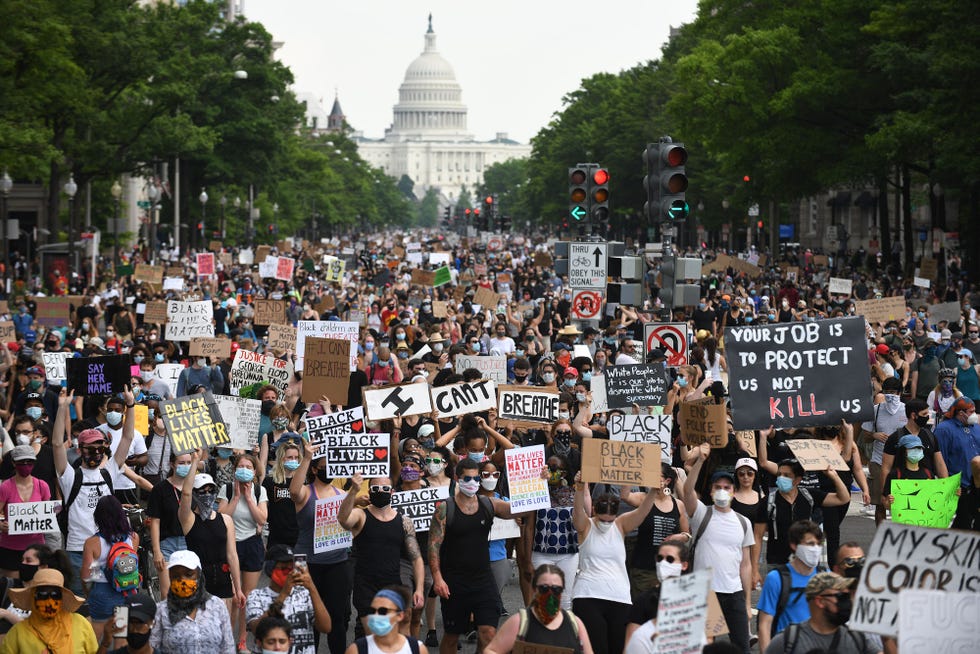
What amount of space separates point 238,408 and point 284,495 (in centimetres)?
233

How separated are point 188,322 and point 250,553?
40.5ft

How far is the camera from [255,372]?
1928 centimetres

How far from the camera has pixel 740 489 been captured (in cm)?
1227

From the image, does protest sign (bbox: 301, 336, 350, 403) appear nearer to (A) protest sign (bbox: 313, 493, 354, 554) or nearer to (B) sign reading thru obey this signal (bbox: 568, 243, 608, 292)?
(A) protest sign (bbox: 313, 493, 354, 554)

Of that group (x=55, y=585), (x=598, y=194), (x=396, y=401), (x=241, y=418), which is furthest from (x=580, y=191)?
(x=55, y=585)

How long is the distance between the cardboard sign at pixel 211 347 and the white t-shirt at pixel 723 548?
11.1 meters

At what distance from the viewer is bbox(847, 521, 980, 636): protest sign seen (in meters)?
7.75

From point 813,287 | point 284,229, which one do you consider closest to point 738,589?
point 813,287

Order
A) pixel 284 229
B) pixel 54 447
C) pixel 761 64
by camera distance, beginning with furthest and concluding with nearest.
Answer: pixel 284 229 < pixel 761 64 < pixel 54 447

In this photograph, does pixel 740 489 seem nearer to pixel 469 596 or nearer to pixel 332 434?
pixel 469 596

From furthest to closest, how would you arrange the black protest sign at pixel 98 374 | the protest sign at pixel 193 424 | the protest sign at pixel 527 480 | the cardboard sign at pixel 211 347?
the cardboard sign at pixel 211 347
the black protest sign at pixel 98 374
the protest sign at pixel 193 424
the protest sign at pixel 527 480

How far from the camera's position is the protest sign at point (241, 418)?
14.8 metres

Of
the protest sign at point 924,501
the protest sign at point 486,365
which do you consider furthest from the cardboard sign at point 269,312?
the protest sign at point 924,501

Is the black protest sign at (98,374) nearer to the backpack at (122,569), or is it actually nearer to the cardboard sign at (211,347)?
the cardboard sign at (211,347)
